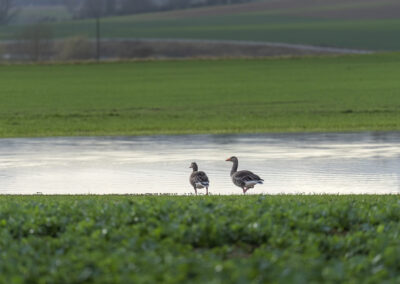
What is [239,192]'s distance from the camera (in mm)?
20047

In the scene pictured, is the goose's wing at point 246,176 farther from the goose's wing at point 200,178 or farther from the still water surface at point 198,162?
the still water surface at point 198,162

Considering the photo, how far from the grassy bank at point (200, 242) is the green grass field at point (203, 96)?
18612 mm

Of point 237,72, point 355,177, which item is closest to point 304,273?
point 355,177

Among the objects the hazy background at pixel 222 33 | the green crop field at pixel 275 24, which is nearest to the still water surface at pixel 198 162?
the hazy background at pixel 222 33

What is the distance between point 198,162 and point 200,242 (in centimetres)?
1139

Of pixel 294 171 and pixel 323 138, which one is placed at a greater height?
pixel 323 138

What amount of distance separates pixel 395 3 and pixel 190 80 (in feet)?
369

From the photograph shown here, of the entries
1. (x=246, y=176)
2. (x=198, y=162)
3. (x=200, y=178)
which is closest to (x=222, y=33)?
(x=198, y=162)

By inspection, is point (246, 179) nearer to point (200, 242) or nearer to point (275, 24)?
point (200, 242)

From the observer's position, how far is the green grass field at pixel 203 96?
1359 inches

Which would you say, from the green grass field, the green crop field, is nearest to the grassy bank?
the green grass field

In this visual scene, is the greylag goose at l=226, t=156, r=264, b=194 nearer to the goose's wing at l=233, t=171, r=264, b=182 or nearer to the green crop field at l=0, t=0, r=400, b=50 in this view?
the goose's wing at l=233, t=171, r=264, b=182

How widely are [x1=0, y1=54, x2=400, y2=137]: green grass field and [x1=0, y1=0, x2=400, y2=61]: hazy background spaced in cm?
4094

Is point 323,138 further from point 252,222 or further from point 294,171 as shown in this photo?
point 252,222
